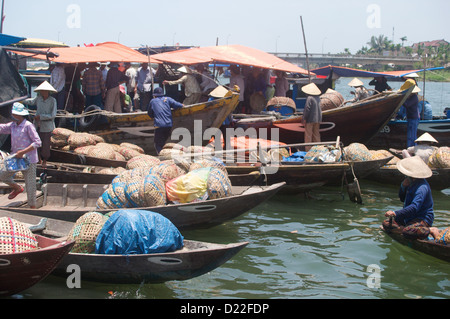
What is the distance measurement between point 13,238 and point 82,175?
11.7 feet

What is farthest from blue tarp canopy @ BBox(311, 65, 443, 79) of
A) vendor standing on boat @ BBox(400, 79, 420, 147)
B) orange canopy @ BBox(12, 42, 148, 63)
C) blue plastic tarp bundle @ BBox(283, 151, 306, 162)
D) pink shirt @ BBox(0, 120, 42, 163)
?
pink shirt @ BBox(0, 120, 42, 163)

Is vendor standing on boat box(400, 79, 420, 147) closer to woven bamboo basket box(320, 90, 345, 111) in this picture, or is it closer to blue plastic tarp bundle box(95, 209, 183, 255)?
woven bamboo basket box(320, 90, 345, 111)

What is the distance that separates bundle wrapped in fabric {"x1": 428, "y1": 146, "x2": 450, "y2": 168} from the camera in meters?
9.64

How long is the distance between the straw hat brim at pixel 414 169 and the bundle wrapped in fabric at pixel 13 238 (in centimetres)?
439

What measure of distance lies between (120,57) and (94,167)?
434cm

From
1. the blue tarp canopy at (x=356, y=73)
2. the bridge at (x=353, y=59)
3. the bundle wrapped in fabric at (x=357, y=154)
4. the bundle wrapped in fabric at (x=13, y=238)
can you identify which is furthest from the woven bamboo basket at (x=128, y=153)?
the bridge at (x=353, y=59)

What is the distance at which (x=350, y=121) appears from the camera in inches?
453

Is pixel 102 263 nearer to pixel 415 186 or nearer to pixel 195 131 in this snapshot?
pixel 415 186

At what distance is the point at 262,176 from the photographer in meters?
7.95

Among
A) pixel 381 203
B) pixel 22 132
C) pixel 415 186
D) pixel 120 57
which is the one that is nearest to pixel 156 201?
pixel 22 132

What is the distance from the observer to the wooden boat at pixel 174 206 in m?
6.45

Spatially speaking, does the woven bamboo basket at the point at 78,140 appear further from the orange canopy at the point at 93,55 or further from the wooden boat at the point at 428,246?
the wooden boat at the point at 428,246

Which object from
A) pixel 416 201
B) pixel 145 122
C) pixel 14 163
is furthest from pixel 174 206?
pixel 145 122

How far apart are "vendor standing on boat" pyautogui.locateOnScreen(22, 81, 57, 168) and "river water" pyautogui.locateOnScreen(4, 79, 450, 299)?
3.81 meters
